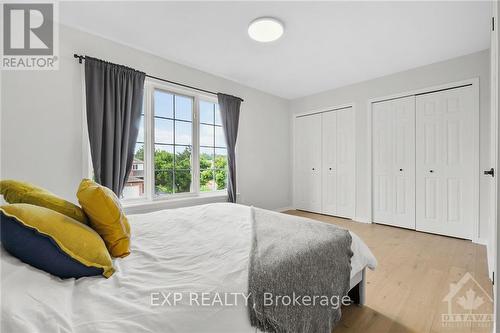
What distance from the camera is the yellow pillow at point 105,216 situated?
1140 millimetres

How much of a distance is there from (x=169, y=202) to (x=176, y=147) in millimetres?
812

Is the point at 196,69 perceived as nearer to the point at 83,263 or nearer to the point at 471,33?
the point at 83,263

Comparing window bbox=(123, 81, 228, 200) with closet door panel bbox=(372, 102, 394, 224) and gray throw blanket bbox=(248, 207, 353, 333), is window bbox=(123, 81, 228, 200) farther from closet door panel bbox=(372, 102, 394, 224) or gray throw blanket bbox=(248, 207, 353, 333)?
closet door panel bbox=(372, 102, 394, 224)

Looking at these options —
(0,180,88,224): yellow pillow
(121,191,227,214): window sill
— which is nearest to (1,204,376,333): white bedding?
(0,180,88,224): yellow pillow

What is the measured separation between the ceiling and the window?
577 millimetres

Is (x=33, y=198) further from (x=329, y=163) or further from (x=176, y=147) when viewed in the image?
(x=329, y=163)

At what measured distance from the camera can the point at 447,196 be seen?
11.0 feet

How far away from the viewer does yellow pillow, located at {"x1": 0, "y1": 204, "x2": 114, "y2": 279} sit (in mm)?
863

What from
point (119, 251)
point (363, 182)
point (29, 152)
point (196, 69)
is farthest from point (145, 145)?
point (363, 182)

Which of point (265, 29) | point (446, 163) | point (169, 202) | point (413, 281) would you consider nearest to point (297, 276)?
point (413, 281)

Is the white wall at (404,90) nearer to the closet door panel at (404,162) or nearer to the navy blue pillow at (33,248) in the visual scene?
the closet door panel at (404,162)

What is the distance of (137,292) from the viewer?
862 mm

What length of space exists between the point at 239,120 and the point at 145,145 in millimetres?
1735

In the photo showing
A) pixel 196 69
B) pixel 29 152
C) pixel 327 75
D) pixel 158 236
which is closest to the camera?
pixel 158 236
